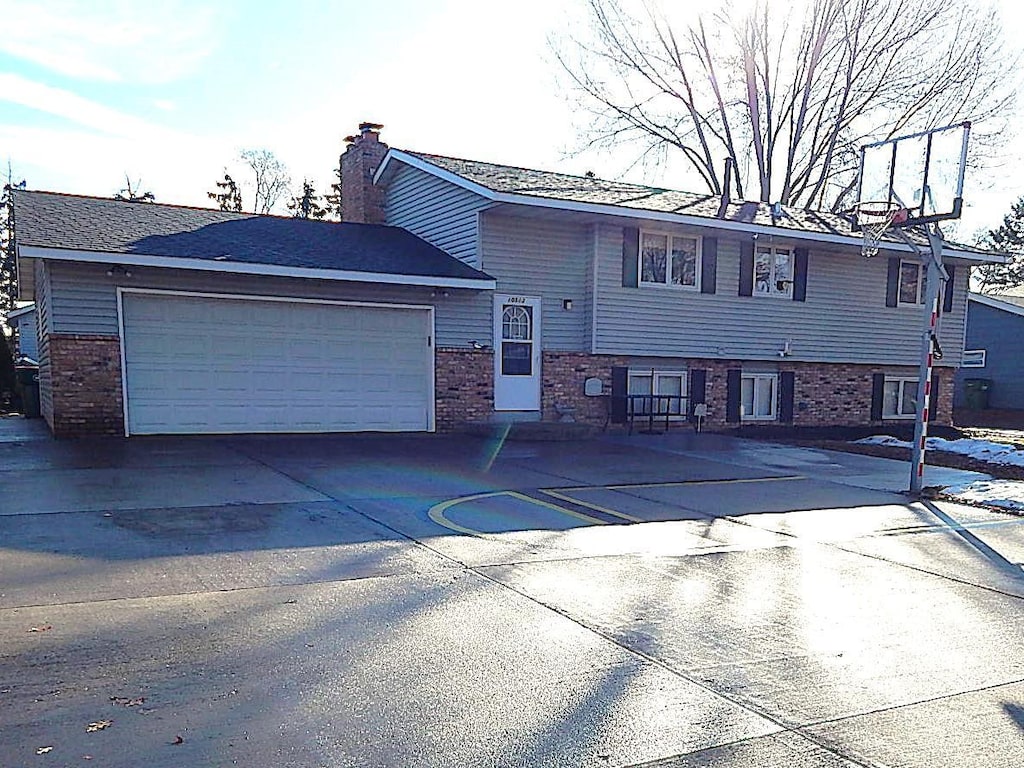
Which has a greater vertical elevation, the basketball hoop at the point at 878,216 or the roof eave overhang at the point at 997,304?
the basketball hoop at the point at 878,216

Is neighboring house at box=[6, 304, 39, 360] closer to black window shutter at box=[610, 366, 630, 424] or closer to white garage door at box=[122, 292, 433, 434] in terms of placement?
white garage door at box=[122, 292, 433, 434]

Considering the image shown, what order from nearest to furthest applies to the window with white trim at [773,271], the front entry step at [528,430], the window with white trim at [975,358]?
the front entry step at [528,430] → the window with white trim at [773,271] → the window with white trim at [975,358]

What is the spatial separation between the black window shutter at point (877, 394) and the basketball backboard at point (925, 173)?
29.7ft

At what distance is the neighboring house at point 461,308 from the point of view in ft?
38.5

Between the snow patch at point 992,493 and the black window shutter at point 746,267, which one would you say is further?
the black window shutter at point 746,267

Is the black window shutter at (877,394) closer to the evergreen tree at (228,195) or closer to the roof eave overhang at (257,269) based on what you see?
the roof eave overhang at (257,269)

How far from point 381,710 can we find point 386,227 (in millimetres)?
14540

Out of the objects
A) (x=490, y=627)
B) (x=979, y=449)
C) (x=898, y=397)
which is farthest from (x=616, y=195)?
(x=490, y=627)

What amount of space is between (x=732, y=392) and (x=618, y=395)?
3036 millimetres

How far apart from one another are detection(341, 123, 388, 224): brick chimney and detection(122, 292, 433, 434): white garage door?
5.23 m

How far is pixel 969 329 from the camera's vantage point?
2927 cm

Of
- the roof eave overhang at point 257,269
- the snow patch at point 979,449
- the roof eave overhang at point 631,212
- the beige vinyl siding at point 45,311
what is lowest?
the snow patch at point 979,449

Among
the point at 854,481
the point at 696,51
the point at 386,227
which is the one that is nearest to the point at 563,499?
the point at 854,481

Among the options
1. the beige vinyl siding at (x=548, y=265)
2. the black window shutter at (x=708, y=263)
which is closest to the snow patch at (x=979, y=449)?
the black window shutter at (x=708, y=263)
